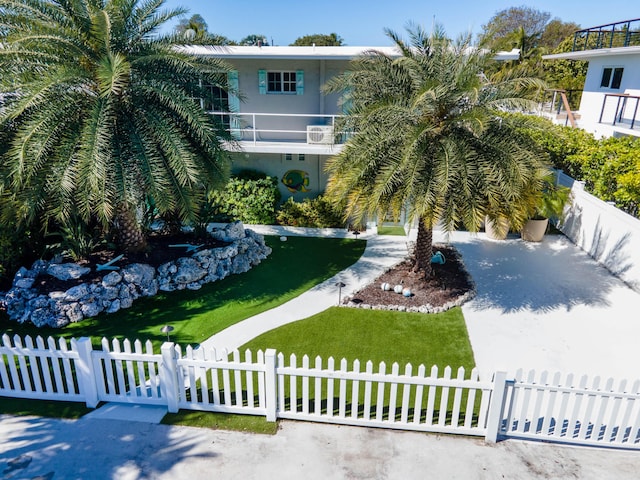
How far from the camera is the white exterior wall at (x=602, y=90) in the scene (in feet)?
67.7

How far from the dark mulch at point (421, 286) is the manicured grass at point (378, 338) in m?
0.44

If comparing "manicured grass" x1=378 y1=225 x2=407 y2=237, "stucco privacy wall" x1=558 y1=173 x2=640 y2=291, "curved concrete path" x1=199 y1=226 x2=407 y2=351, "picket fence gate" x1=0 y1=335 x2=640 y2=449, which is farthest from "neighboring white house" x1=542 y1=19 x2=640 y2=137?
"picket fence gate" x1=0 y1=335 x2=640 y2=449

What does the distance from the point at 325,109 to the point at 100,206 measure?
10475 mm

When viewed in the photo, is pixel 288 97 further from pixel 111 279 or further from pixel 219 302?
pixel 111 279

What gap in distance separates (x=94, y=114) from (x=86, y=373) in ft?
16.4

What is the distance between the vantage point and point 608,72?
2269 centimetres

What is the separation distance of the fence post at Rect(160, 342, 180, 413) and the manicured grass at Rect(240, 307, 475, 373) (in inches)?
78.8

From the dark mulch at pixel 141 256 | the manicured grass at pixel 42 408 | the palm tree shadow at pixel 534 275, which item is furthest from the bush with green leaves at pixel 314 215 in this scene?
the manicured grass at pixel 42 408

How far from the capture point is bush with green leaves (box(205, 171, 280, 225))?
15930 millimetres

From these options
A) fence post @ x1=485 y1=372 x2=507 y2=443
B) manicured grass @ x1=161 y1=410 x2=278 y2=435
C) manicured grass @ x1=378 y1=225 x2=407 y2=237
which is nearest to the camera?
fence post @ x1=485 y1=372 x2=507 y2=443

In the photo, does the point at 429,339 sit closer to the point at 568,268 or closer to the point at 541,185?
the point at 541,185

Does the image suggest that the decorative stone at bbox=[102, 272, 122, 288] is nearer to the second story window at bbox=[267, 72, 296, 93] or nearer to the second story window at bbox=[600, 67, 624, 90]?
the second story window at bbox=[267, 72, 296, 93]

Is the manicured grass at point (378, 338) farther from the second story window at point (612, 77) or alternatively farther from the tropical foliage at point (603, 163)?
the second story window at point (612, 77)

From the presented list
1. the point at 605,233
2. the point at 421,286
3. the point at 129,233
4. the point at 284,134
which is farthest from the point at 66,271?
the point at 605,233
